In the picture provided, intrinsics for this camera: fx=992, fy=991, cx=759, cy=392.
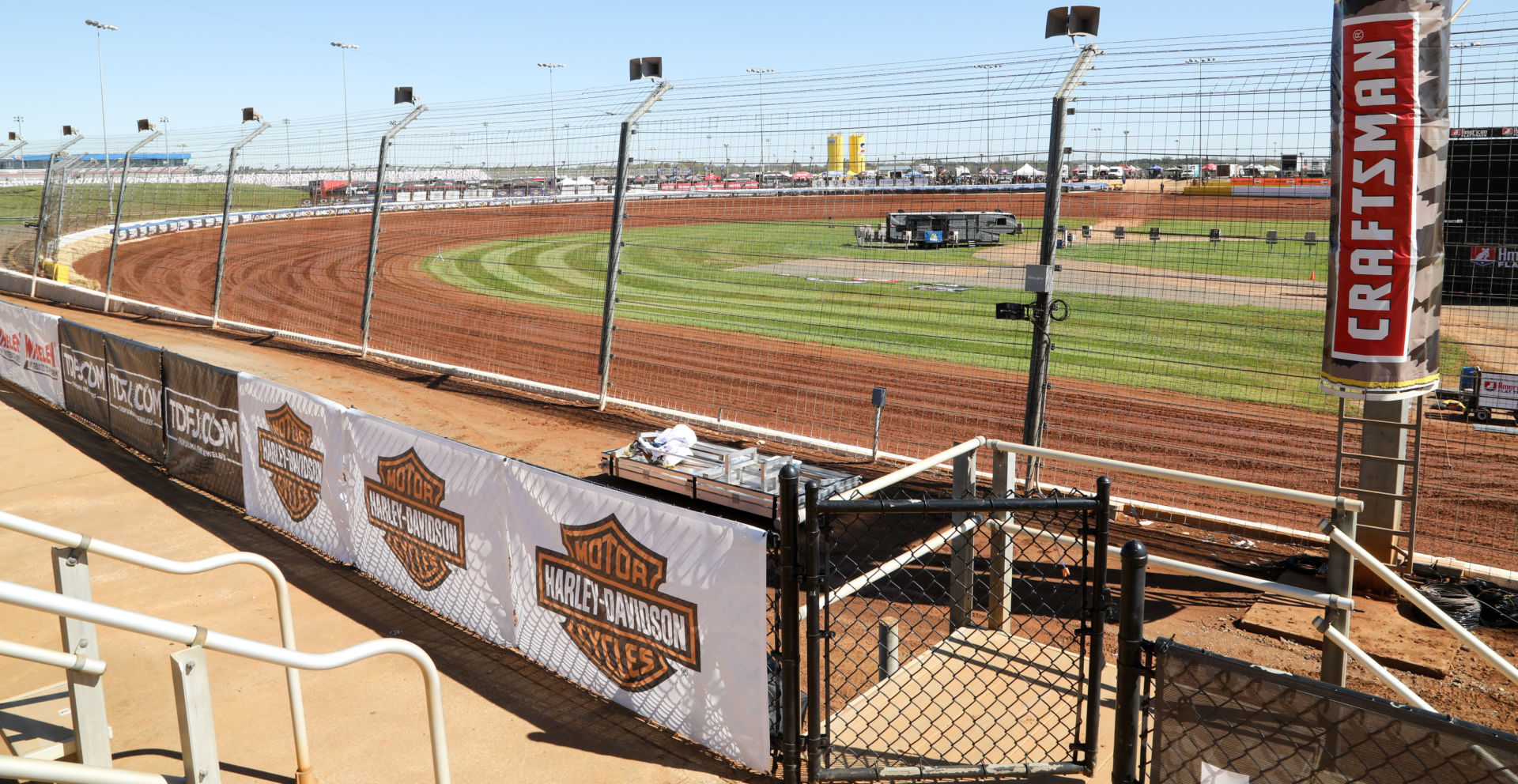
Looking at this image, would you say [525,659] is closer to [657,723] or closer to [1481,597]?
[657,723]

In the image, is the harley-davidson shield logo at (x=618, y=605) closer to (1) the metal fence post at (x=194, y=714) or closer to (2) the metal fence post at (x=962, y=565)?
(2) the metal fence post at (x=962, y=565)

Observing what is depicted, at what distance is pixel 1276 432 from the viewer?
13.0 meters

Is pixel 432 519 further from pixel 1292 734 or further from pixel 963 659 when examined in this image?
pixel 1292 734

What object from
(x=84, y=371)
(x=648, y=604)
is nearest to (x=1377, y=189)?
(x=648, y=604)

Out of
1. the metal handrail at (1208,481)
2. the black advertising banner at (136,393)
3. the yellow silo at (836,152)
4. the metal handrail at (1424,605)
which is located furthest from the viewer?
the yellow silo at (836,152)

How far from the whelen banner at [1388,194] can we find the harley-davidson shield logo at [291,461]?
7.60 m

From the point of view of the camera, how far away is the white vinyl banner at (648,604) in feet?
16.3

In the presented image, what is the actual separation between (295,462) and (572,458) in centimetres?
334

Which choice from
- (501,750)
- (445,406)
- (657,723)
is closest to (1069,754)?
(657,723)

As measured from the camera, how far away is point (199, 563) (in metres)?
4.34

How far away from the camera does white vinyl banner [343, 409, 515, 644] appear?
6469 millimetres

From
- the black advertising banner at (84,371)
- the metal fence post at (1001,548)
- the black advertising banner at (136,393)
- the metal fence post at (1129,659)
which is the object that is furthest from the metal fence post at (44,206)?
the metal fence post at (1129,659)

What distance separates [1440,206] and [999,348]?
1242 centimetres

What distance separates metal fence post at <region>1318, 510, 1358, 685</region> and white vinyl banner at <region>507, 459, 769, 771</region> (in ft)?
10.0
